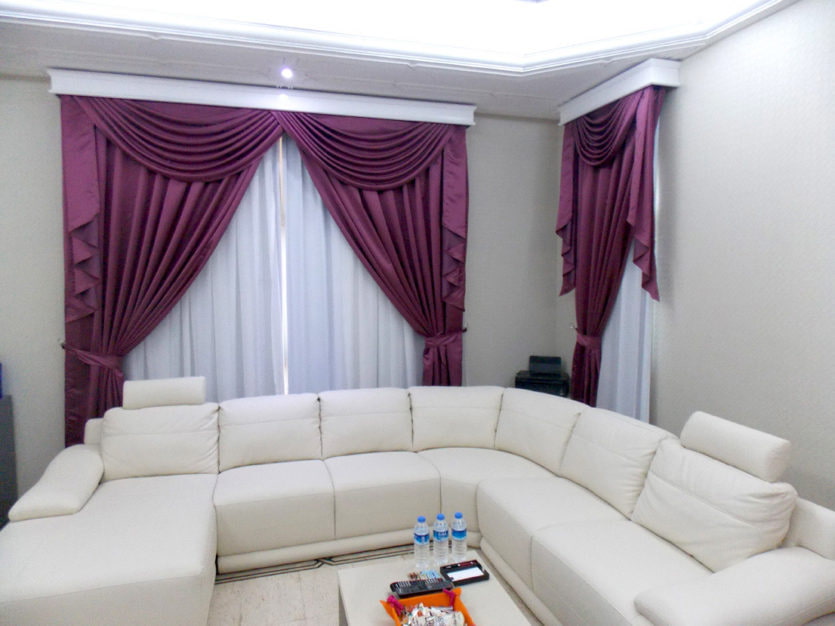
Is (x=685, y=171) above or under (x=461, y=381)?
above

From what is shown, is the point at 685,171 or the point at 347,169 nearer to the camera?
the point at 685,171

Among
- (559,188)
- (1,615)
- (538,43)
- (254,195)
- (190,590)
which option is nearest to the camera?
(1,615)

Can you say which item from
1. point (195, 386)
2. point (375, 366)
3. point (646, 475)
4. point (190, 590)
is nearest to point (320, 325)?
point (375, 366)

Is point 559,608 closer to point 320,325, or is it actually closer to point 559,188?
point 320,325

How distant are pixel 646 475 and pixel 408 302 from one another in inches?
75.8

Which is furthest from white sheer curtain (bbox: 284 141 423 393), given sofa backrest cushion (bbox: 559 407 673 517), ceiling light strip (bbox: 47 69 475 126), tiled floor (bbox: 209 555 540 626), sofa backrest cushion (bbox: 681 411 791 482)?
sofa backrest cushion (bbox: 681 411 791 482)

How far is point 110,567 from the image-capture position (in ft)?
7.02

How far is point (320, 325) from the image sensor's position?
12.6 feet

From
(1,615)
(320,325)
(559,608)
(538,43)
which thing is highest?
(538,43)

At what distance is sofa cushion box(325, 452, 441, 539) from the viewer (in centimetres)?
296

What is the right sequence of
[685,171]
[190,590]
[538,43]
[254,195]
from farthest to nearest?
[254,195] → [538,43] → [685,171] → [190,590]

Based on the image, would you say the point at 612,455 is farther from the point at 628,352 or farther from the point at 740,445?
the point at 628,352

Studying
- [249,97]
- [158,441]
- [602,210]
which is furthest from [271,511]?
[602,210]

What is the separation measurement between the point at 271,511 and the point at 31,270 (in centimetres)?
212
